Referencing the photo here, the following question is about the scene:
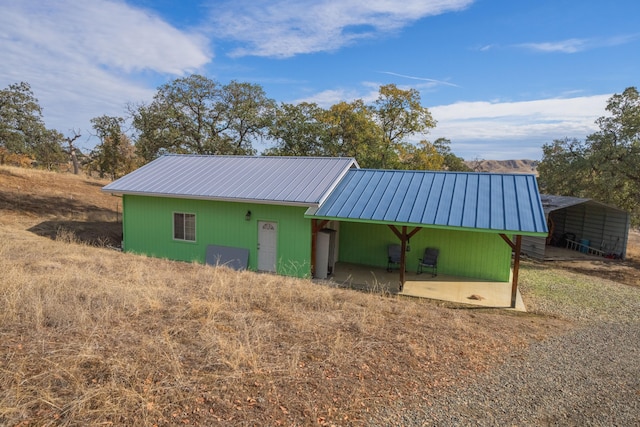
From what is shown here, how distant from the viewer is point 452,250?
43.7ft

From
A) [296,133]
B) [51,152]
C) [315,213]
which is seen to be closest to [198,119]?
[296,133]

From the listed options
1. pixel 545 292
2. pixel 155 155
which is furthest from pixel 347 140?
pixel 545 292

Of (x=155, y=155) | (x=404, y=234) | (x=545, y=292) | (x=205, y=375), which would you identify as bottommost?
(x=545, y=292)

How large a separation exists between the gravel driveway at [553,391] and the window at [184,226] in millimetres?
10628

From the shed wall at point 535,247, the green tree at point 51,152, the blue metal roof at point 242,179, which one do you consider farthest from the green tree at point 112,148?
the shed wall at point 535,247

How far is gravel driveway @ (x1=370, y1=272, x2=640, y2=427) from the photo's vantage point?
4.43 metres

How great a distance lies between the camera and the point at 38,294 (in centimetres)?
685

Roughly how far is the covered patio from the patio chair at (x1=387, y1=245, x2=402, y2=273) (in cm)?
29

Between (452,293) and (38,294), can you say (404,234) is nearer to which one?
(452,293)

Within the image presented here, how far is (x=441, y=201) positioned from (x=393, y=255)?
2977mm

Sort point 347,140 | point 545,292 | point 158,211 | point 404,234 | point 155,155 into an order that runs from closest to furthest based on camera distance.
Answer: point 404,234, point 545,292, point 158,211, point 155,155, point 347,140

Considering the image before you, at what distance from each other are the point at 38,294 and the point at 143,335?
2.58 meters

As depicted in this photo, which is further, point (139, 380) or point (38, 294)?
point (38, 294)

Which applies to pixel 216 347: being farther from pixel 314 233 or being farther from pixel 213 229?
pixel 213 229
